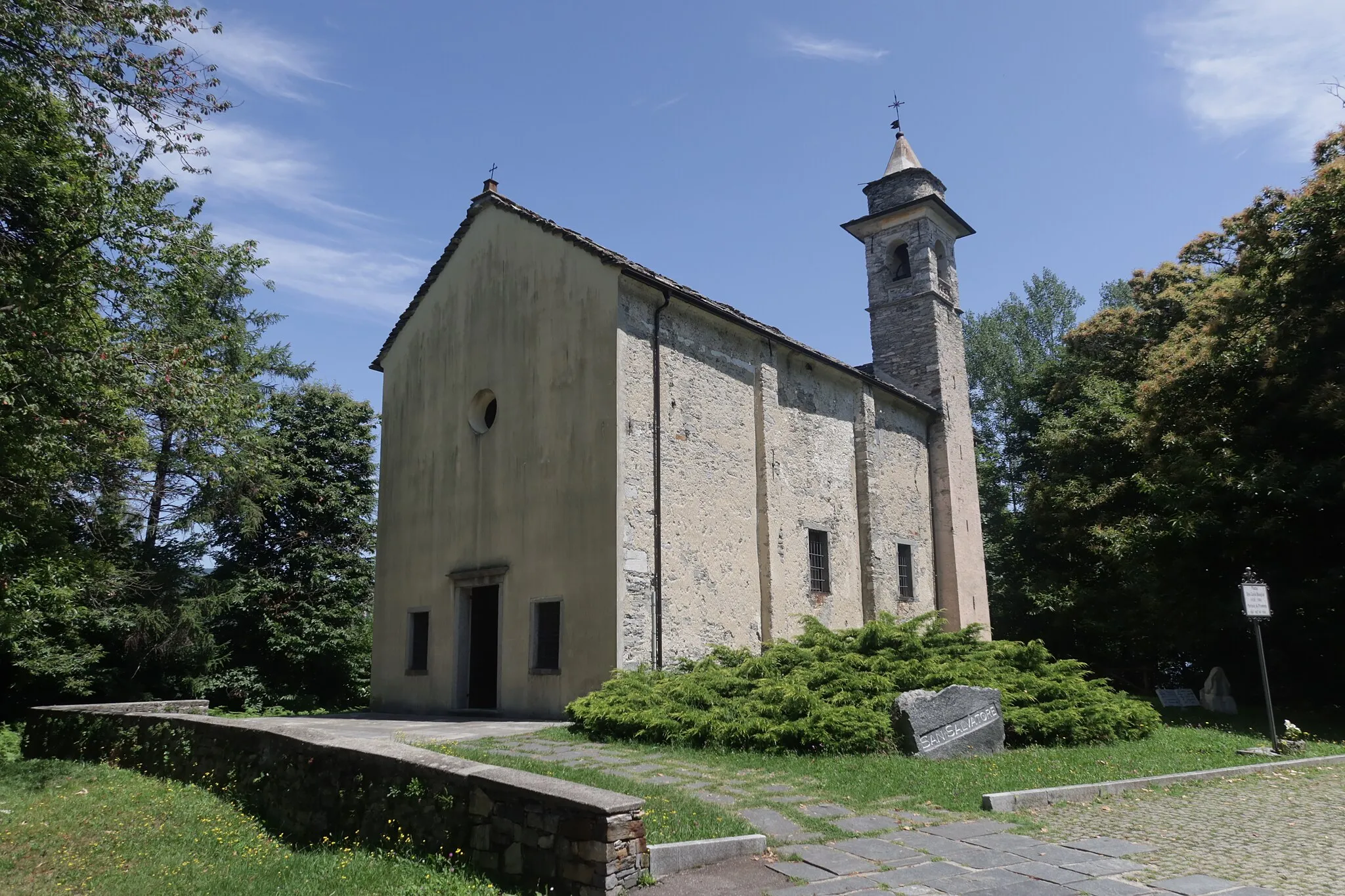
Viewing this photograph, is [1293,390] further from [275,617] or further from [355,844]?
[275,617]

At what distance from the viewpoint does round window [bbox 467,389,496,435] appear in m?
17.0

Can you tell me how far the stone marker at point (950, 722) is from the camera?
364 inches

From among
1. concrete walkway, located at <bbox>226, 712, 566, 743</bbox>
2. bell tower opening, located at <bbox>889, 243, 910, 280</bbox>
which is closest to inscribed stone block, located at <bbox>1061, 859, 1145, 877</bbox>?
concrete walkway, located at <bbox>226, 712, 566, 743</bbox>

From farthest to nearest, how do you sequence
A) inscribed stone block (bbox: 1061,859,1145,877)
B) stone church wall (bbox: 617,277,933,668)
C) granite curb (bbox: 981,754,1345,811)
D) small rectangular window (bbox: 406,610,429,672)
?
1. small rectangular window (bbox: 406,610,429,672)
2. stone church wall (bbox: 617,277,933,668)
3. granite curb (bbox: 981,754,1345,811)
4. inscribed stone block (bbox: 1061,859,1145,877)

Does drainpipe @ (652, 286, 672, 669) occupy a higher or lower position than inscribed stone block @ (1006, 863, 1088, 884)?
higher

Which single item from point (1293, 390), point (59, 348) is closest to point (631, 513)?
point (59, 348)

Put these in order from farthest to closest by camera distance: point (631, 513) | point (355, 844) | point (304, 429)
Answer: point (304, 429) < point (631, 513) < point (355, 844)

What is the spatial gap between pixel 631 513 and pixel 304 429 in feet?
49.3

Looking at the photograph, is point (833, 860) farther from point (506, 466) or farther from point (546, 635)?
point (506, 466)

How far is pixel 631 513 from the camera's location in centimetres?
1395

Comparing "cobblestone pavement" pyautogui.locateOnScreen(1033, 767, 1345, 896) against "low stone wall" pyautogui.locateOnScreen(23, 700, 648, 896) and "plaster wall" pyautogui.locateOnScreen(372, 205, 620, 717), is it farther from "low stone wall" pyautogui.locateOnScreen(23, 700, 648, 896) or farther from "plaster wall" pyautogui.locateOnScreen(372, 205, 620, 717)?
"plaster wall" pyautogui.locateOnScreen(372, 205, 620, 717)

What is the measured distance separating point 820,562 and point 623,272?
25.2ft

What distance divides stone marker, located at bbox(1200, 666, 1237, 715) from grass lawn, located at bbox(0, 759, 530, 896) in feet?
52.4

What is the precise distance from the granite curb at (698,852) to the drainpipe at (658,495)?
8.04 meters
